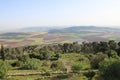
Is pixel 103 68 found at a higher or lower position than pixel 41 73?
higher

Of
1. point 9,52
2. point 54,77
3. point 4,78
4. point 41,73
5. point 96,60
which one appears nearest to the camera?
point 4,78

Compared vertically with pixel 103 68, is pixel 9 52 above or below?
below

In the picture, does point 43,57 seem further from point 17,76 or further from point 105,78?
point 105,78

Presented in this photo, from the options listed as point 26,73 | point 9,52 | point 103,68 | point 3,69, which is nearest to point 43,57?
point 9,52

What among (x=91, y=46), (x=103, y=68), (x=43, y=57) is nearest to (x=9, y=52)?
(x=43, y=57)

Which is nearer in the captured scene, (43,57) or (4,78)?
(4,78)

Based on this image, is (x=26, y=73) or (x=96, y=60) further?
(x=96, y=60)

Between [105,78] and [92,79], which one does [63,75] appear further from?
[105,78]

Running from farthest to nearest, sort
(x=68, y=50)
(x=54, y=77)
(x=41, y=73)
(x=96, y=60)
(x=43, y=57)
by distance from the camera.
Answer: (x=68, y=50) → (x=43, y=57) → (x=96, y=60) → (x=41, y=73) → (x=54, y=77)

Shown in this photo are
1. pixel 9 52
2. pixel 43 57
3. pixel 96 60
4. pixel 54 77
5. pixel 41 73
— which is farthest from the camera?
pixel 9 52

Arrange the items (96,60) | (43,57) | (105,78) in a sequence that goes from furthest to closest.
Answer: (43,57)
(96,60)
(105,78)
